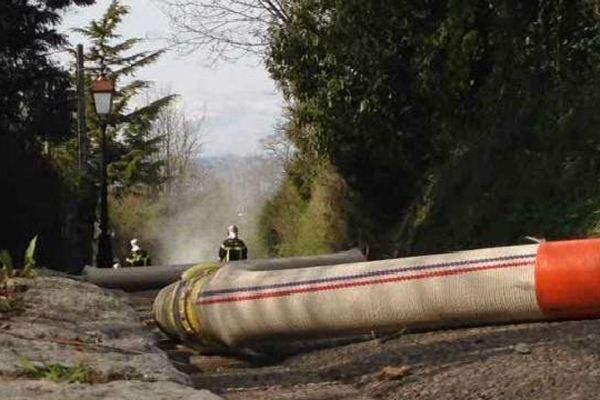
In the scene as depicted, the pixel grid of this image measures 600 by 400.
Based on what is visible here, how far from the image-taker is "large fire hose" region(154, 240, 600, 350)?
Answer: 24.1 feet

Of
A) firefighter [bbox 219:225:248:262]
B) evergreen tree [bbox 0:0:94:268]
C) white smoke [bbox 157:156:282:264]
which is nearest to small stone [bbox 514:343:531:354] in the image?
firefighter [bbox 219:225:248:262]

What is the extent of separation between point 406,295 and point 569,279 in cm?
113

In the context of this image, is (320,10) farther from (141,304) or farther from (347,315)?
(347,315)

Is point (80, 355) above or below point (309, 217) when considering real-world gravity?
below

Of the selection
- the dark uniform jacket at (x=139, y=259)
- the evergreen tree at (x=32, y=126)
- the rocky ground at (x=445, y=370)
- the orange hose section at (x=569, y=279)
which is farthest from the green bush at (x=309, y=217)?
the orange hose section at (x=569, y=279)

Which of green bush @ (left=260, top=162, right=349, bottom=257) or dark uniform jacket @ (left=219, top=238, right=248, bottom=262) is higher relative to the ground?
green bush @ (left=260, top=162, right=349, bottom=257)

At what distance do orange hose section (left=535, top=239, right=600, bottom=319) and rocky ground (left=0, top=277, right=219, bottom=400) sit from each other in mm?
2568

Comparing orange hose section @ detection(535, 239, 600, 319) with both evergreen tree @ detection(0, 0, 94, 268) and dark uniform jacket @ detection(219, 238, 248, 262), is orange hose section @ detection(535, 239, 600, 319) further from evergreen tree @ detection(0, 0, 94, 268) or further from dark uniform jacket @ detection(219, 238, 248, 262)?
evergreen tree @ detection(0, 0, 94, 268)

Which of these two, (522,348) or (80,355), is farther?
(522,348)

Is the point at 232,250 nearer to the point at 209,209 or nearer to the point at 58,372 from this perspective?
the point at 58,372

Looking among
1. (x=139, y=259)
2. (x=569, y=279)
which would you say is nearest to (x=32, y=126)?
(x=139, y=259)

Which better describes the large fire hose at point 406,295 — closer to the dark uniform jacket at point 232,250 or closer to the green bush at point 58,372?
the green bush at point 58,372

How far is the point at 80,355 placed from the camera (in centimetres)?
546

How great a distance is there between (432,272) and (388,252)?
1260cm
